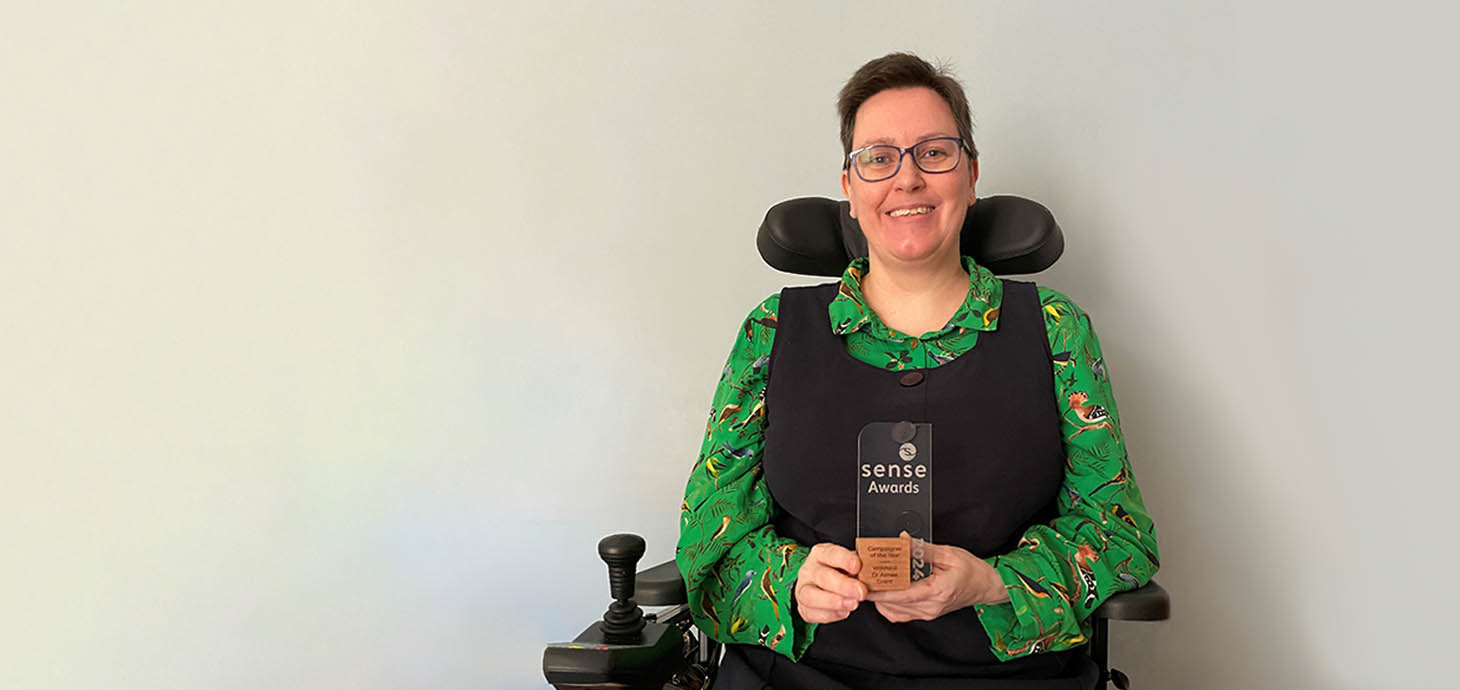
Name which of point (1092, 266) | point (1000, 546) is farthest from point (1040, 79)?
point (1000, 546)

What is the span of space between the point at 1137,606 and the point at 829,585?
421mm

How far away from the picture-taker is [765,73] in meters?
2.22

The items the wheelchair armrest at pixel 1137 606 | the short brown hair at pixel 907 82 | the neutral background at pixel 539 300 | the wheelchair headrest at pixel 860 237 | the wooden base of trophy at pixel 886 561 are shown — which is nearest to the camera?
the wooden base of trophy at pixel 886 561

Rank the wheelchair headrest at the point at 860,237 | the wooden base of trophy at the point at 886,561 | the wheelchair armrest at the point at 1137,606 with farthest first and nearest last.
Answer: the wheelchair headrest at the point at 860,237 → the wheelchair armrest at the point at 1137,606 → the wooden base of trophy at the point at 886,561

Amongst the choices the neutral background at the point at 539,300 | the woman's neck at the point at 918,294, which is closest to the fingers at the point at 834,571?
the woman's neck at the point at 918,294

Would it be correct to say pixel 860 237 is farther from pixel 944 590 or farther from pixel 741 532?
pixel 944 590

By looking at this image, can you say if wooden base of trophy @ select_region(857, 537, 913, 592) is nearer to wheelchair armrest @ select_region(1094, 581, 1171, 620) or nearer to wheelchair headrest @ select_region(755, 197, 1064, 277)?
wheelchair armrest @ select_region(1094, 581, 1171, 620)

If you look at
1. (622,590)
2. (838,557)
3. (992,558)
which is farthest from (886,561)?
(622,590)

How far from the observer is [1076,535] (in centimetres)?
141

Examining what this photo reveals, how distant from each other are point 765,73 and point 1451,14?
4.32 ft

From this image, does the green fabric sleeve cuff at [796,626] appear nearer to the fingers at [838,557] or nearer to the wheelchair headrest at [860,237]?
the fingers at [838,557]

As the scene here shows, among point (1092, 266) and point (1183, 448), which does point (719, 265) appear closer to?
point (1092, 266)

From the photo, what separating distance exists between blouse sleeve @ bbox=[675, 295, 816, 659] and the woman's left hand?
171 millimetres

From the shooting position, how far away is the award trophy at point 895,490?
1.23 meters
